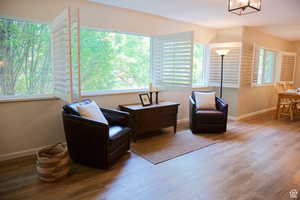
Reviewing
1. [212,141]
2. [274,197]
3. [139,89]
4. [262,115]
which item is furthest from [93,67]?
[262,115]

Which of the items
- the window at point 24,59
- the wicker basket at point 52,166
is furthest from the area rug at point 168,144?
the window at point 24,59

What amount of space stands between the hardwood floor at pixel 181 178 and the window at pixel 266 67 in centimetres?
349

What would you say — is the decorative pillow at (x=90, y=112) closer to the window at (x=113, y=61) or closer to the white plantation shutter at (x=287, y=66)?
the window at (x=113, y=61)

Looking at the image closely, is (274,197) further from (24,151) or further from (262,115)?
(262,115)

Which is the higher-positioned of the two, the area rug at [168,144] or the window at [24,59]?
the window at [24,59]

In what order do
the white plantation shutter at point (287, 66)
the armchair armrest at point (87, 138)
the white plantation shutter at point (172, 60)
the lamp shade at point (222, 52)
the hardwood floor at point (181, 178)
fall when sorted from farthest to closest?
the white plantation shutter at point (287, 66) → the lamp shade at point (222, 52) → the white plantation shutter at point (172, 60) → the armchair armrest at point (87, 138) → the hardwood floor at point (181, 178)

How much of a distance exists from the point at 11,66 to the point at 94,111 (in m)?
1.35

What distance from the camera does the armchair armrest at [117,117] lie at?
3217mm

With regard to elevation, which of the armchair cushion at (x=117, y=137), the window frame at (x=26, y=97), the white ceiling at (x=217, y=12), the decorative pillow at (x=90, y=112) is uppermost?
the white ceiling at (x=217, y=12)

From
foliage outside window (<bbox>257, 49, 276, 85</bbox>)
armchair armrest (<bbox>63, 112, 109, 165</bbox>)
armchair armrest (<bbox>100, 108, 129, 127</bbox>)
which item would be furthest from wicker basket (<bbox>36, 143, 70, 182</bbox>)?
foliage outside window (<bbox>257, 49, 276, 85</bbox>)

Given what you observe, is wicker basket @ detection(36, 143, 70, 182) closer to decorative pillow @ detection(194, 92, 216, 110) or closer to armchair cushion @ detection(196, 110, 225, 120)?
armchair cushion @ detection(196, 110, 225, 120)

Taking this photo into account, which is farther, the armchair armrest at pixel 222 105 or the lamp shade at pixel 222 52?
the lamp shade at pixel 222 52

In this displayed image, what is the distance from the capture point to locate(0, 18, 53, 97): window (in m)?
2.93

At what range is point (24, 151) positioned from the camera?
3104 millimetres
